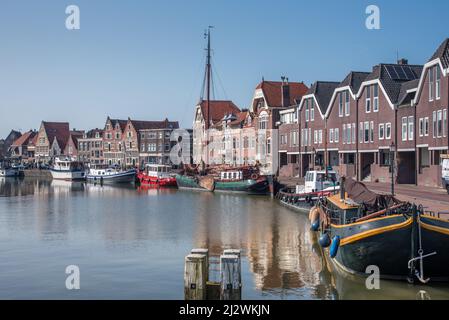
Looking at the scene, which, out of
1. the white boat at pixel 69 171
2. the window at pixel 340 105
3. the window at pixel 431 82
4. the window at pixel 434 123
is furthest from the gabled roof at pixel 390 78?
the white boat at pixel 69 171

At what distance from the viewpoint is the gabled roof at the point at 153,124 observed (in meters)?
121

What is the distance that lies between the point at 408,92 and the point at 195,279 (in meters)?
39.8

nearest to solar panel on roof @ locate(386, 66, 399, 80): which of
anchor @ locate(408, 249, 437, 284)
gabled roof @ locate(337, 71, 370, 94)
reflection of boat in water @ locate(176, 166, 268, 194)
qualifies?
gabled roof @ locate(337, 71, 370, 94)

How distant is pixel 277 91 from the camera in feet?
263

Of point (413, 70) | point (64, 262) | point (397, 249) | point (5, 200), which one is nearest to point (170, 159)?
point (5, 200)

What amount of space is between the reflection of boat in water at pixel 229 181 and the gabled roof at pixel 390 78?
15699 mm

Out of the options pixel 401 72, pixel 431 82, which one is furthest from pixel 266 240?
pixel 401 72

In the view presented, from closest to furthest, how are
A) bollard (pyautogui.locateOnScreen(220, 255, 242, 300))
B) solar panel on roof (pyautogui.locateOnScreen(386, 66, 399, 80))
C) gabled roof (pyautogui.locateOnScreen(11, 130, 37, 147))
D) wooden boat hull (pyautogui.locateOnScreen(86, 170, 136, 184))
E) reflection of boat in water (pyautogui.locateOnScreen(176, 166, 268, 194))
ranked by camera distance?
bollard (pyautogui.locateOnScreen(220, 255, 242, 300)), solar panel on roof (pyautogui.locateOnScreen(386, 66, 399, 80)), reflection of boat in water (pyautogui.locateOnScreen(176, 166, 268, 194)), wooden boat hull (pyautogui.locateOnScreen(86, 170, 136, 184)), gabled roof (pyautogui.locateOnScreen(11, 130, 37, 147))

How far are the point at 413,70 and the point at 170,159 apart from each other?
66837 millimetres

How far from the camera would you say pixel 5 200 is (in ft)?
194

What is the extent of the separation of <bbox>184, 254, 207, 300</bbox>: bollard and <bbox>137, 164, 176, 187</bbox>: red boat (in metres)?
66.1

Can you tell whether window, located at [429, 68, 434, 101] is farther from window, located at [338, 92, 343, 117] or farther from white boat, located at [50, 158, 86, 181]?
white boat, located at [50, 158, 86, 181]

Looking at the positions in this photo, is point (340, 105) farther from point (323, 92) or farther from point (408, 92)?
point (408, 92)

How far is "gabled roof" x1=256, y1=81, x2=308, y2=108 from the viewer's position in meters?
78.1
